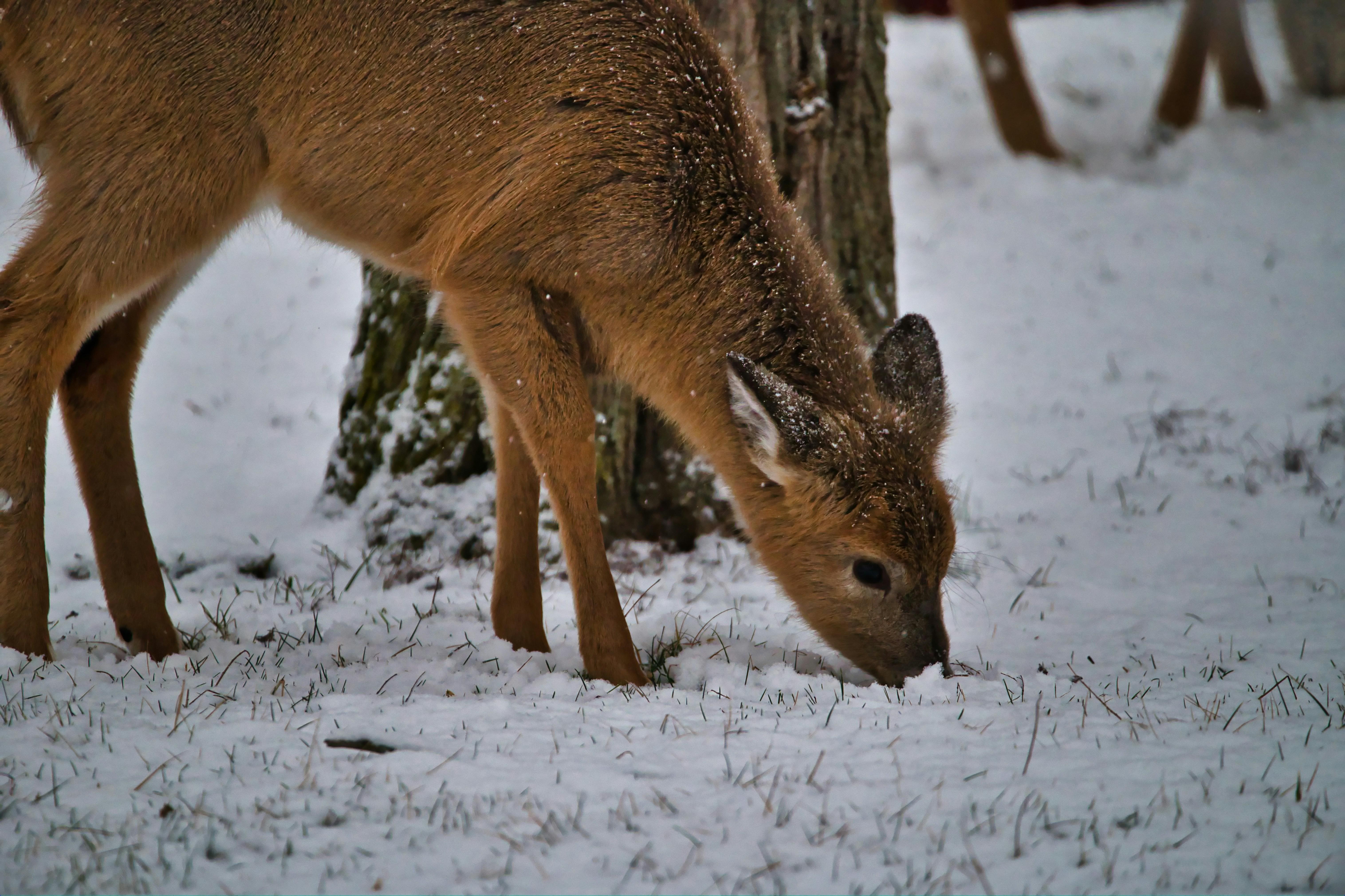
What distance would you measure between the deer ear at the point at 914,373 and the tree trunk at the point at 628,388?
1100mm

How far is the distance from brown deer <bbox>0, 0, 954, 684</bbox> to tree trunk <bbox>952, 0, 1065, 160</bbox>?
954 cm

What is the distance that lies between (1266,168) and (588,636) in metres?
13.0

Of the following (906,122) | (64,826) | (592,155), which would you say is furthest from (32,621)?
(906,122)

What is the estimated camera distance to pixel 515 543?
5.33 metres

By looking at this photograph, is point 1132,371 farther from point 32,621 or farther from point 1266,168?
point 32,621

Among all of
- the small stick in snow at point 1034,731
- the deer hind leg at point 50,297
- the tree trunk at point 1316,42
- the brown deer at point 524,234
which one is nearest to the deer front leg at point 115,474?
the brown deer at point 524,234

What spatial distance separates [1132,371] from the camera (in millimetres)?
9664

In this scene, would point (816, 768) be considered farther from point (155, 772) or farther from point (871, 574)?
point (155, 772)

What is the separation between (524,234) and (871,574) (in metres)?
2.04

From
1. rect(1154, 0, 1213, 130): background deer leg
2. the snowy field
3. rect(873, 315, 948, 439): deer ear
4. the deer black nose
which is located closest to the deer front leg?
the snowy field

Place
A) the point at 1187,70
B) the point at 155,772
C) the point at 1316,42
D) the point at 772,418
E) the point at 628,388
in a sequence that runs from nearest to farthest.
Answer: the point at 155,772, the point at 772,418, the point at 628,388, the point at 1187,70, the point at 1316,42

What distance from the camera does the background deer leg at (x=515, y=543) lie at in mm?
5219

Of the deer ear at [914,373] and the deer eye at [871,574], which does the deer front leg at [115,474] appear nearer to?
the deer eye at [871,574]

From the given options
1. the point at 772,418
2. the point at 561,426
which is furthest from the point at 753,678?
the point at 561,426
